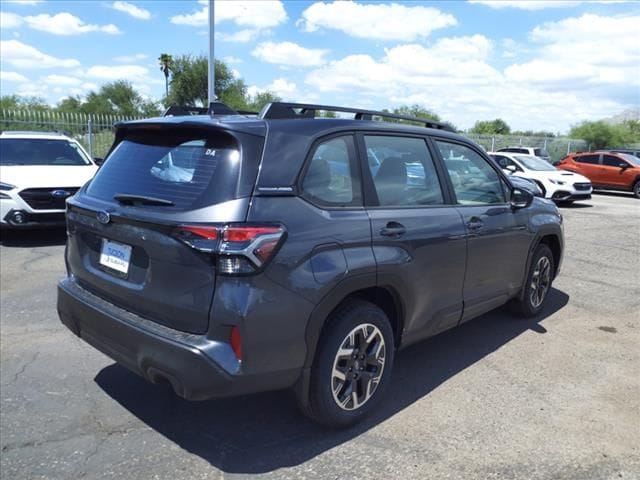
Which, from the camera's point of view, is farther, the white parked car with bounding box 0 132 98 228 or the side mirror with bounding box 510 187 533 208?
the white parked car with bounding box 0 132 98 228

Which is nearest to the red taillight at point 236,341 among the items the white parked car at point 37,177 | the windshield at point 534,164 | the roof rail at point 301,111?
the roof rail at point 301,111

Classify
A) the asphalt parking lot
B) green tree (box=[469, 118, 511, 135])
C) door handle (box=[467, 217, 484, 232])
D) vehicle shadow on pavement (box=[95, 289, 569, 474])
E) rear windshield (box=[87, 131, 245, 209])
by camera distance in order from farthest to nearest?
green tree (box=[469, 118, 511, 135]), door handle (box=[467, 217, 484, 232]), vehicle shadow on pavement (box=[95, 289, 569, 474]), the asphalt parking lot, rear windshield (box=[87, 131, 245, 209])

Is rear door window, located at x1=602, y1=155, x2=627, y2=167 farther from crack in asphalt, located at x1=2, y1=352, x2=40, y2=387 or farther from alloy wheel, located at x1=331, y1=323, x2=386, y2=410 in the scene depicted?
crack in asphalt, located at x1=2, y1=352, x2=40, y2=387

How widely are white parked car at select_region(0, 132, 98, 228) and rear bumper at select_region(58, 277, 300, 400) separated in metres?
5.21

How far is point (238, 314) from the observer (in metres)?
2.51

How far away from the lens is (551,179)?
628 inches

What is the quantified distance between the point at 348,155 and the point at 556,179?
14498 mm

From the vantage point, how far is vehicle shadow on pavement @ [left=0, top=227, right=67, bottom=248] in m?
8.20

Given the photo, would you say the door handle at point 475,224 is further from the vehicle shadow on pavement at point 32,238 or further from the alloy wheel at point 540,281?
the vehicle shadow on pavement at point 32,238

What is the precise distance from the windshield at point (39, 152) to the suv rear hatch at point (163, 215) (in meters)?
6.54

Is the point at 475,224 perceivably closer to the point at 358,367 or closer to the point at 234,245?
the point at 358,367

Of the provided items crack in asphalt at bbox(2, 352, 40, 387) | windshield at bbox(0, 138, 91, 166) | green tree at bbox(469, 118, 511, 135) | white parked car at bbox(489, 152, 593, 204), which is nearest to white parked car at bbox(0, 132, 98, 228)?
windshield at bbox(0, 138, 91, 166)

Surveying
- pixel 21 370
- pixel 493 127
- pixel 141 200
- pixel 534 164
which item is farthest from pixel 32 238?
pixel 493 127

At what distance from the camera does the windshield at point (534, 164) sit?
55.6 ft
